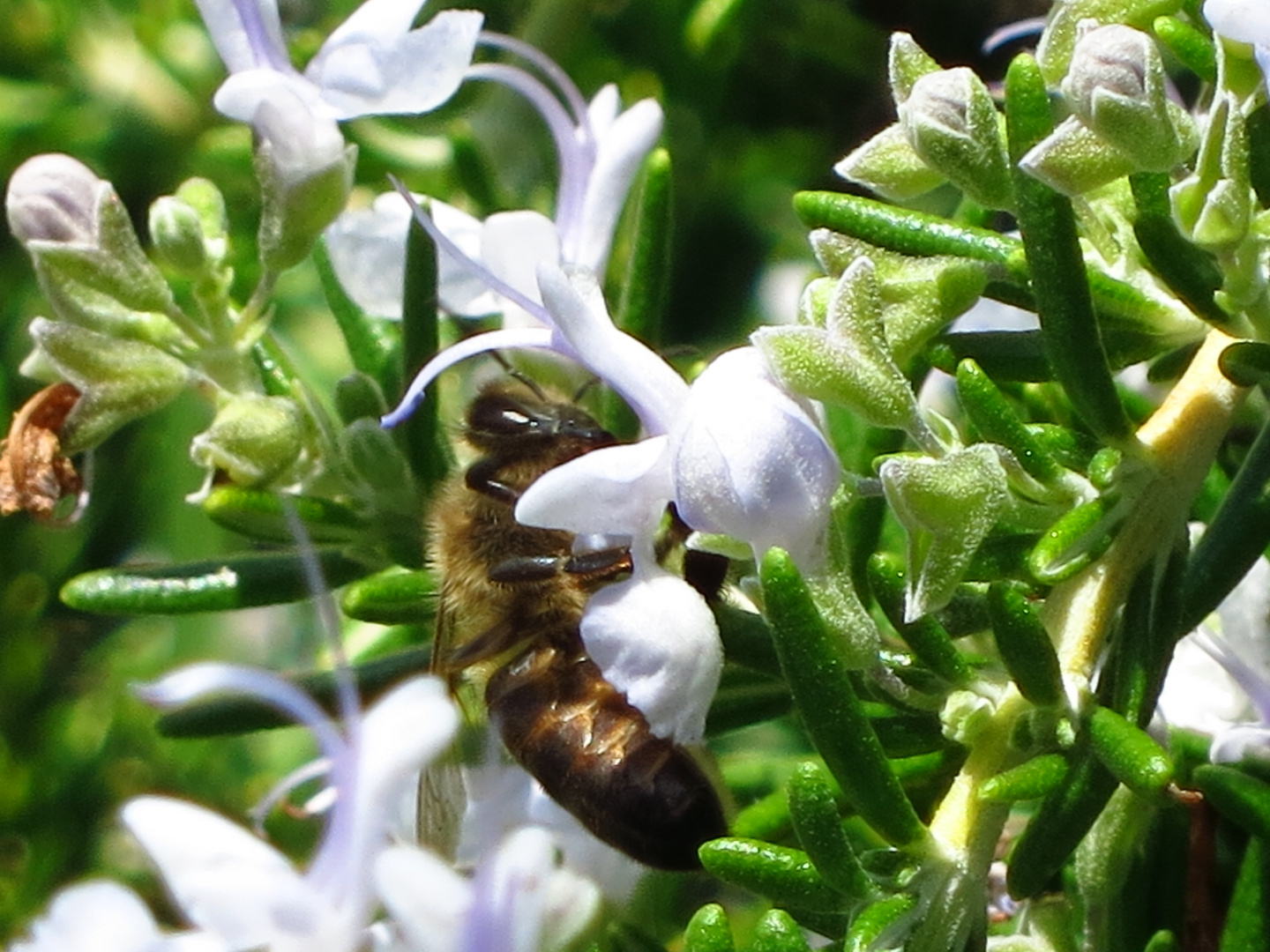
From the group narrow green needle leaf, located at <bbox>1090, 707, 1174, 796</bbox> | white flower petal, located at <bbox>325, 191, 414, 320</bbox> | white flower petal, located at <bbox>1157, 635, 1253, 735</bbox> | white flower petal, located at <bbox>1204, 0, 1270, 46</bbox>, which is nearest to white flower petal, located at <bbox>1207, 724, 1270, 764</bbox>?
white flower petal, located at <bbox>1157, 635, 1253, 735</bbox>

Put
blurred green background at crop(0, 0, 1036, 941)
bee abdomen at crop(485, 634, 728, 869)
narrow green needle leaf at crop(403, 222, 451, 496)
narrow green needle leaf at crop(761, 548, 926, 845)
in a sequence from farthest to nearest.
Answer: blurred green background at crop(0, 0, 1036, 941)
narrow green needle leaf at crop(403, 222, 451, 496)
bee abdomen at crop(485, 634, 728, 869)
narrow green needle leaf at crop(761, 548, 926, 845)

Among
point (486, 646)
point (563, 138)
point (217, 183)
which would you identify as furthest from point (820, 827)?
point (217, 183)

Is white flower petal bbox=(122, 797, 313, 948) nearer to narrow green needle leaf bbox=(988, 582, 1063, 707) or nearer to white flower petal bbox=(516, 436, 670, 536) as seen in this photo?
white flower petal bbox=(516, 436, 670, 536)

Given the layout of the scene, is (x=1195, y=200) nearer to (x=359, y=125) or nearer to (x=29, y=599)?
(x=359, y=125)

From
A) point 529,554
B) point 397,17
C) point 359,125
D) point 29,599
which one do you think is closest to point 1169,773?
point 529,554

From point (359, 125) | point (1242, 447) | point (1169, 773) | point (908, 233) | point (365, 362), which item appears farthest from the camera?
point (359, 125)

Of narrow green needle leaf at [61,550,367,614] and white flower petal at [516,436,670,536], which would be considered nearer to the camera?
white flower petal at [516,436,670,536]

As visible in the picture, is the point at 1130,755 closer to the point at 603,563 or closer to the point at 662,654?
the point at 662,654
